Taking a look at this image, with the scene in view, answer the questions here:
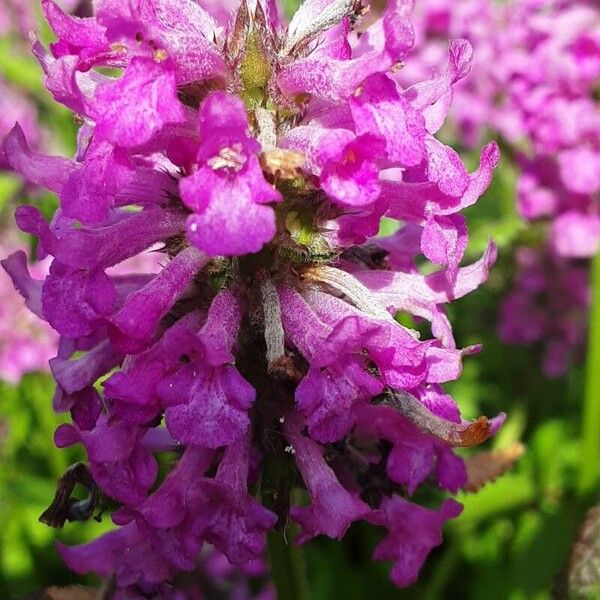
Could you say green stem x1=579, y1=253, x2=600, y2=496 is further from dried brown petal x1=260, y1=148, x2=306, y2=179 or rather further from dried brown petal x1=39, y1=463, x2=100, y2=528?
dried brown petal x1=260, y1=148, x2=306, y2=179

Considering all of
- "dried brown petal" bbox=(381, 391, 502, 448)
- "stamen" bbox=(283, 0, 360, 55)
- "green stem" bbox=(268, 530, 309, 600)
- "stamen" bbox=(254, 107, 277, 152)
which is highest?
"stamen" bbox=(283, 0, 360, 55)

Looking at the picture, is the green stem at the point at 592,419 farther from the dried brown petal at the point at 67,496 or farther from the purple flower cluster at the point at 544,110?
the dried brown petal at the point at 67,496

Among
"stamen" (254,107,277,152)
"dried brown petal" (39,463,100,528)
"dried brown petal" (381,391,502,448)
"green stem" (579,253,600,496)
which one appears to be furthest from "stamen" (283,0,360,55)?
"green stem" (579,253,600,496)

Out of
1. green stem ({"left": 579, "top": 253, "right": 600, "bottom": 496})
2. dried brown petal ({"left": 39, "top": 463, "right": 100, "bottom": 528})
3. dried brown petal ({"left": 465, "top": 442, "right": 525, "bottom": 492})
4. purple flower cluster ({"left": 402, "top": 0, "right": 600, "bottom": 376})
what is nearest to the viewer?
dried brown petal ({"left": 39, "top": 463, "right": 100, "bottom": 528})

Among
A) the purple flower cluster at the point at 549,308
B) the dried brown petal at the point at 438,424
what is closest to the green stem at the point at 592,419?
the purple flower cluster at the point at 549,308

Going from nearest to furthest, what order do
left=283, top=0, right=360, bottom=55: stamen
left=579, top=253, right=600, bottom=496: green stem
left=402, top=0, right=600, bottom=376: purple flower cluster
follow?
left=283, top=0, right=360, bottom=55: stamen → left=579, top=253, right=600, bottom=496: green stem → left=402, top=0, right=600, bottom=376: purple flower cluster

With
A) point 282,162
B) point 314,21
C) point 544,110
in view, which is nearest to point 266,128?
point 282,162
